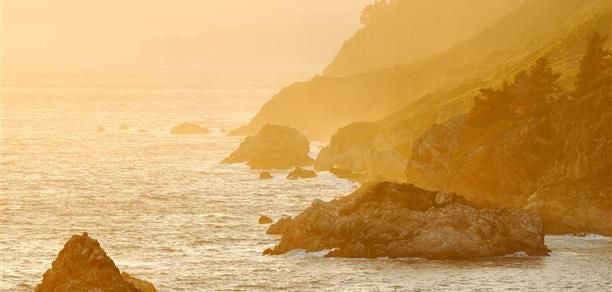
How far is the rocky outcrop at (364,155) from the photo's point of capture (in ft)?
486

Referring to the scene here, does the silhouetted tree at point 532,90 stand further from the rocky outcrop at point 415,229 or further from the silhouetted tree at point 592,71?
the rocky outcrop at point 415,229

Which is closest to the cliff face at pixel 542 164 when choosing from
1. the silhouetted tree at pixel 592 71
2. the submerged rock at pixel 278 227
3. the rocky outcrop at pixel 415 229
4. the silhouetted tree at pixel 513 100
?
the silhouetted tree at pixel 513 100

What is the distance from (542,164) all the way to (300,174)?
152ft

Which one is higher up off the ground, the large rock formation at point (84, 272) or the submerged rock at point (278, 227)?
the submerged rock at point (278, 227)

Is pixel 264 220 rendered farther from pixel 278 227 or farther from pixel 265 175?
pixel 265 175

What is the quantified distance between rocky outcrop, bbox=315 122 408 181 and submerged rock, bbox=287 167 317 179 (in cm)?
472

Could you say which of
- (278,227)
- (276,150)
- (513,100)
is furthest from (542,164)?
(276,150)

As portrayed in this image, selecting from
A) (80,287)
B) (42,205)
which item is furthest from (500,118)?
(80,287)

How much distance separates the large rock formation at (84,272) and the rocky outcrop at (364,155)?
7595cm

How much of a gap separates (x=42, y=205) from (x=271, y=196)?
28965mm

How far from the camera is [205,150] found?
191 m

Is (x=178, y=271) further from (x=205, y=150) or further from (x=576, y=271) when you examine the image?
(x=205, y=150)

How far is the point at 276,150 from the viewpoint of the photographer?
16462 centimetres

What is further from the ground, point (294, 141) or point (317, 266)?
point (294, 141)
